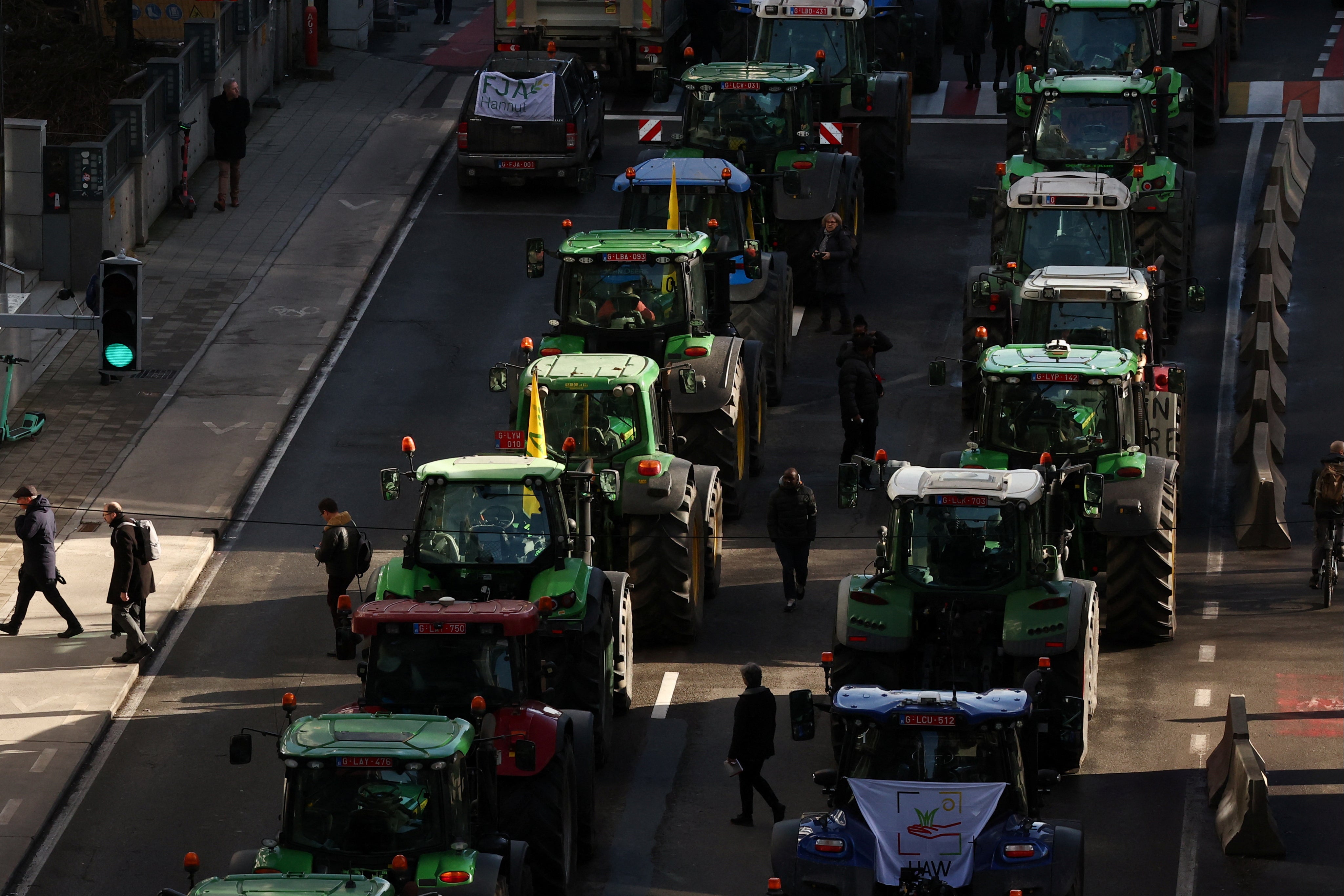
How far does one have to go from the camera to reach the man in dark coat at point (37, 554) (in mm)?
23562

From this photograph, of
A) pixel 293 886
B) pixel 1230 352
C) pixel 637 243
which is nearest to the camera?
pixel 293 886

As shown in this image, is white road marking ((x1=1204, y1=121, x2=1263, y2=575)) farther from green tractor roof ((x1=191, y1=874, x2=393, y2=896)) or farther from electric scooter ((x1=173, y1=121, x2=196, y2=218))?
electric scooter ((x1=173, y1=121, x2=196, y2=218))

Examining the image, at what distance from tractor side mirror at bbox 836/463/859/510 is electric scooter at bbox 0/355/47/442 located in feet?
35.4

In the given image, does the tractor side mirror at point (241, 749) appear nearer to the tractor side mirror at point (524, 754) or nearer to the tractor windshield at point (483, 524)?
the tractor side mirror at point (524, 754)

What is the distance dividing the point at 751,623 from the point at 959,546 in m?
4.20

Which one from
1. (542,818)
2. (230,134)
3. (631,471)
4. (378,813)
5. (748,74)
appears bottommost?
(542,818)

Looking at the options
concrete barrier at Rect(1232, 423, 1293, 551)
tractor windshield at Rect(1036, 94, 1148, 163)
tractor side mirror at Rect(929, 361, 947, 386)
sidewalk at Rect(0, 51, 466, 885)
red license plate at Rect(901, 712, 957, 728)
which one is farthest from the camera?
tractor windshield at Rect(1036, 94, 1148, 163)

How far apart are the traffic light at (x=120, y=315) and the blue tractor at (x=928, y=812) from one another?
5307mm

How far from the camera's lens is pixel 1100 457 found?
23.2 m

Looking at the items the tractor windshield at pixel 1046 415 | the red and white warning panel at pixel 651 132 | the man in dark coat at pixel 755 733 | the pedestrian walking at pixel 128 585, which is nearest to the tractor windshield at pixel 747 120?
the red and white warning panel at pixel 651 132

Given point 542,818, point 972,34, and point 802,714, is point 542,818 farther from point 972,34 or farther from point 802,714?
point 972,34

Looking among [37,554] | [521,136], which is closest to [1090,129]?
[521,136]

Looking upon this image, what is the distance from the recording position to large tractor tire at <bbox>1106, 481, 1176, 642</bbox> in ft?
75.4

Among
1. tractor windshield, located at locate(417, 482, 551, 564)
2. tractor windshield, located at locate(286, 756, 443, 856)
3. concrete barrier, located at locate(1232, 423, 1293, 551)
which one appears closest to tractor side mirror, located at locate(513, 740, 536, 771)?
tractor windshield, located at locate(286, 756, 443, 856)
